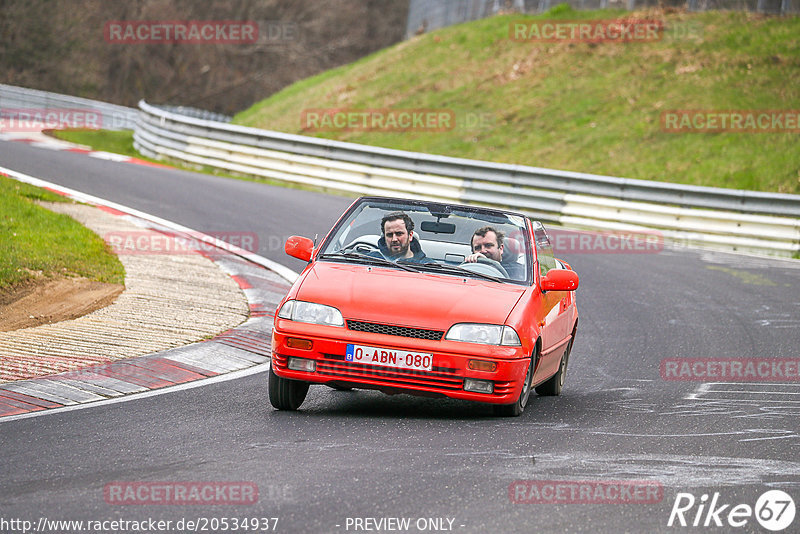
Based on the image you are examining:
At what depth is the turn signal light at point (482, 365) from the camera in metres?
6.95

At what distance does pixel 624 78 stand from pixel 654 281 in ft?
52.8

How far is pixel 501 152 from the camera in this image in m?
28.0

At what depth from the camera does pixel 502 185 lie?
22.9m

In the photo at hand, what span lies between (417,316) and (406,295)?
0.24 metres

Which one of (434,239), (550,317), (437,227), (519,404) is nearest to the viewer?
(519,404)

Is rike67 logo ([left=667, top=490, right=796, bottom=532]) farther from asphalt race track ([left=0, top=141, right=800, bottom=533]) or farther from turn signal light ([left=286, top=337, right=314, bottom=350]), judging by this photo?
turn signal light ([left=286, top=337, right=314, bottom=350])

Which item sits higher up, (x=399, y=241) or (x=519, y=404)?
(x=399, y=241)

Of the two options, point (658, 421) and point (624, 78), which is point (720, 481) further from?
point (624, 78)

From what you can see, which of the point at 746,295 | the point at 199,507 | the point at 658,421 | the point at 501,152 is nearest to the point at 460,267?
the point at 658,421

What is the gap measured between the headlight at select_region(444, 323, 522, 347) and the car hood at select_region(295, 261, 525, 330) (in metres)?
0.04

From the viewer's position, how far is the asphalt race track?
5012 mm

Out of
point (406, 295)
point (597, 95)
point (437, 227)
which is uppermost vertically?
point (597, 95)

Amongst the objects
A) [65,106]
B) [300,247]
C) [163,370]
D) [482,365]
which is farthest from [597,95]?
[482,365]

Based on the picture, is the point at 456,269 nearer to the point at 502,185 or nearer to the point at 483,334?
the point at 483,334
